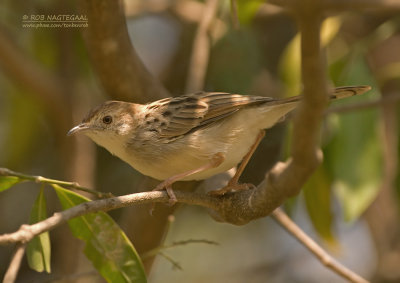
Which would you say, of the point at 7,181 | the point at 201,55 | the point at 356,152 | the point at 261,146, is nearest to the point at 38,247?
the point at 7,181

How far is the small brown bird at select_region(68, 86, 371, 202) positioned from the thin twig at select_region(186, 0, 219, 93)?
886 millimetres

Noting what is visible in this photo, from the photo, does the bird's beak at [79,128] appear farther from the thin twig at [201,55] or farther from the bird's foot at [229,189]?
the bird's foot at [229,189]

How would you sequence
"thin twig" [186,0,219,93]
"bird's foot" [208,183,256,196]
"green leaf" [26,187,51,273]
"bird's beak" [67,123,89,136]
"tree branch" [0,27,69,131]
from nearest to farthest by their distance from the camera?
"green leaf" [26,187,51,273], "bird's foot" [208,183,256,196], "bird's beak" [67,123,89,136], "thin twig" [186,0,219,93], "tree branch" [0,27,69,131]

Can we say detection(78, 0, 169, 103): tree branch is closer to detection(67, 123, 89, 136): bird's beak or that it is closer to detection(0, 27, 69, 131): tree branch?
detection(67, 123, 89, 136): bird's beak

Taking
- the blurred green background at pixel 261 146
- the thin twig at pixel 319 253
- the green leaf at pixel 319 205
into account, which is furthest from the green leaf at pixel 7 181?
the green leaf at pixel 319 205

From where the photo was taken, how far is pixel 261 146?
21.1 feet

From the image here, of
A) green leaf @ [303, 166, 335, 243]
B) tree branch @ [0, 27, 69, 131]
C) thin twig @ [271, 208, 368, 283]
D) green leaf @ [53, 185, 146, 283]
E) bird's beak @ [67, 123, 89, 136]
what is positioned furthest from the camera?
tree branch @ [0, 27, 69, 131]

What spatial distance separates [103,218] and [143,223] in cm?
138

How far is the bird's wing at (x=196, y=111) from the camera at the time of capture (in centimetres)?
437

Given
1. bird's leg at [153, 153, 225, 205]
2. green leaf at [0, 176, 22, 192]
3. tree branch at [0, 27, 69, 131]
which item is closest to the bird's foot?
bird's leg at [153, 153, 225, 205]

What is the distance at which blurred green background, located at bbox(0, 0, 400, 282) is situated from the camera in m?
4.95

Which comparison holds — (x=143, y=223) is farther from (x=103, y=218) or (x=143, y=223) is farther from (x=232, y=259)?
(x=232, y=259)


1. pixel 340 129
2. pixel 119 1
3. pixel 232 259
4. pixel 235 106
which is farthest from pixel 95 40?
pixel 232 259

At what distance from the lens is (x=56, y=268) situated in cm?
675
